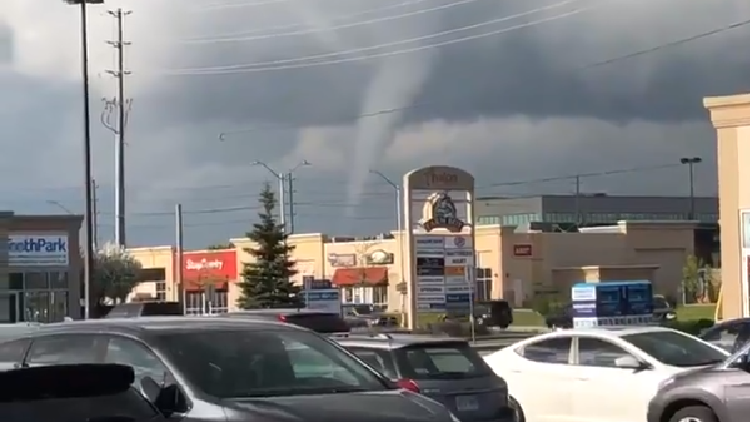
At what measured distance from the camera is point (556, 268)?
92125 millimetres

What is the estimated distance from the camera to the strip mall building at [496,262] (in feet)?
287

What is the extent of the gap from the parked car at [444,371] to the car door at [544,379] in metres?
2.93

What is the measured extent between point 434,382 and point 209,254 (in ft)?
268

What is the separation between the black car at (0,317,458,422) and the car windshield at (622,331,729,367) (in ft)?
28.4

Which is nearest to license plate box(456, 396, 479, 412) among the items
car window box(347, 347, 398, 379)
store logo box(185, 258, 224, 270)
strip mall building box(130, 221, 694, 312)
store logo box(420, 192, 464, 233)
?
car window box(347, 347, 398, 379)

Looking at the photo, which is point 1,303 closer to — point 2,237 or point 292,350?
point 2,237

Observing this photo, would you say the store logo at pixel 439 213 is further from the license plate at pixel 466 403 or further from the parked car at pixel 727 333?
the license plate at pixel 466 403

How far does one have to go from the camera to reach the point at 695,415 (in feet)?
48.9

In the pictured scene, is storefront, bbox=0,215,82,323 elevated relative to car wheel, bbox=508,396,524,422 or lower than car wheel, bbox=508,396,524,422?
elevated

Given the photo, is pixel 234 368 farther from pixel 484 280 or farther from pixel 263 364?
pixel 484 280

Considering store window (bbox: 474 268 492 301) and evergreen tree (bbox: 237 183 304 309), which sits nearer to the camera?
evergreen tree (bbox: 237 183 304 309)

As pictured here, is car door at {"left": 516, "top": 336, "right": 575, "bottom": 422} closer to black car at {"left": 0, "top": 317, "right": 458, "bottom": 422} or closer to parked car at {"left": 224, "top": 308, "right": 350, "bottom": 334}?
black car at {"left": 0, "top": 317, "right": 458, "bottom": 422}

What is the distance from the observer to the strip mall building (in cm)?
8762

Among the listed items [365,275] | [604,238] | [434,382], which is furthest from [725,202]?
[604,238]
